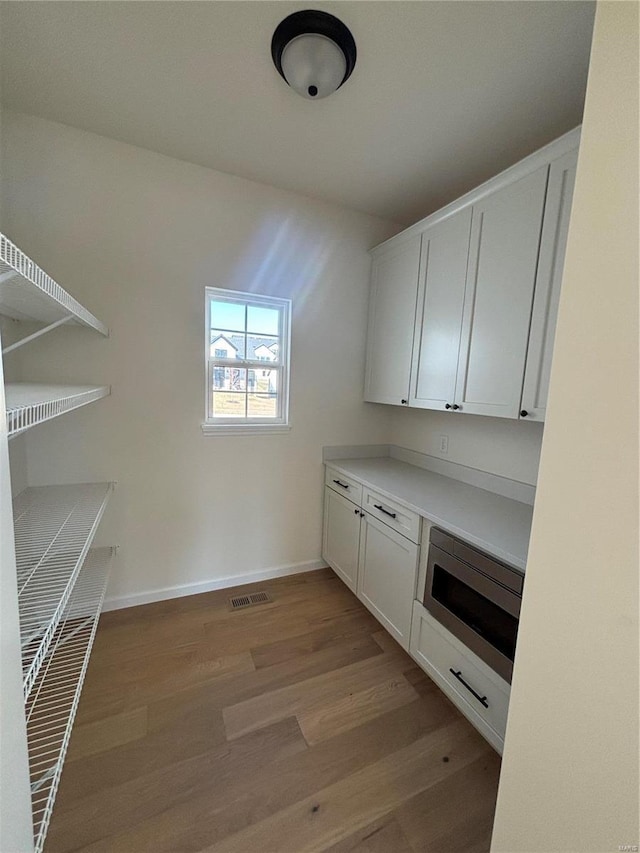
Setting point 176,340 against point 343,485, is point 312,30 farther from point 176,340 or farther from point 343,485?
point 343,485

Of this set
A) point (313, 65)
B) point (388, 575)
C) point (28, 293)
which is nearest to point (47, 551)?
point (28, 293)

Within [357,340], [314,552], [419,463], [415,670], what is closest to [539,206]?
[357,340]

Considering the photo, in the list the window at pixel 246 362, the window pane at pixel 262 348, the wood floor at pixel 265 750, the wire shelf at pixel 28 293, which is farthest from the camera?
the window pane at pixel 262 348

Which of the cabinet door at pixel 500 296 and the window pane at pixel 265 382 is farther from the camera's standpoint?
the window pane at pixel 265 382

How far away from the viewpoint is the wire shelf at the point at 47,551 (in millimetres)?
946

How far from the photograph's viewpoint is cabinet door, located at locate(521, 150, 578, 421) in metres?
1.37

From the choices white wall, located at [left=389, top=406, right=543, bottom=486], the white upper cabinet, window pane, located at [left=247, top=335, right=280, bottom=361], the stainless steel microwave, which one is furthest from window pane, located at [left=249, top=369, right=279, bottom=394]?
the stainless steel microwave

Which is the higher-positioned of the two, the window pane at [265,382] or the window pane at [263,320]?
the window pane at [263,320]

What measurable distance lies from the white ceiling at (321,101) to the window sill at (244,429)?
1657mm

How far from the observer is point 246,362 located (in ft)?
7.91

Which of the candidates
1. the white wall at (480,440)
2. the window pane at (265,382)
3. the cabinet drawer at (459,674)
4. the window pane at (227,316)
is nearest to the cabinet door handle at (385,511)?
the cabinet drawer at (459,674)

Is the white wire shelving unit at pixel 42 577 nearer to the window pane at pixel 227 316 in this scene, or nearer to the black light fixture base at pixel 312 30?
the window pane at pixel 227 316

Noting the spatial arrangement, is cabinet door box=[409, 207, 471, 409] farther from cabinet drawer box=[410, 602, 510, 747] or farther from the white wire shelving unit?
the white wire shelving unit

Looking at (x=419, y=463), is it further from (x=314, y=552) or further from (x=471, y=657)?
(x=471, y=657)
